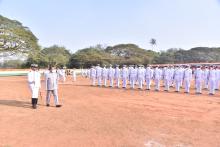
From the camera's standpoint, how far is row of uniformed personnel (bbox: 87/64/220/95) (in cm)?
1808

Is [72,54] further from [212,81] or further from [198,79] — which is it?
[212,81]

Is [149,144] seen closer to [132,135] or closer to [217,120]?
[132,135]

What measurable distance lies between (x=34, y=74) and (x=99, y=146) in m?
5.62

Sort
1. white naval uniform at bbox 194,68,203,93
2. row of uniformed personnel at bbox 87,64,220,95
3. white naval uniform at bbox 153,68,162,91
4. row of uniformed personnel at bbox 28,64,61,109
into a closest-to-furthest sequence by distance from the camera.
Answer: row of uniformed personnel at bbox 28,64,61,109
white naval uniform at bbox 194,68,203,93
row of uniformed personnel at bbox 87,64,220,95
white naval uniform at bbox 153,68,162,91

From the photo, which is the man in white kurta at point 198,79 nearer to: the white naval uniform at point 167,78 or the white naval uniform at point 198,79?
the white naval uniform at point 198,79

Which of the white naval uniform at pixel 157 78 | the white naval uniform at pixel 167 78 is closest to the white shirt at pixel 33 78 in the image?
the white naval uniform at pixel 157 78

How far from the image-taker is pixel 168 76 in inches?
765

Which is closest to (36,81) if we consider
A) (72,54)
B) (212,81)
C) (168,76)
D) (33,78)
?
(33,78)

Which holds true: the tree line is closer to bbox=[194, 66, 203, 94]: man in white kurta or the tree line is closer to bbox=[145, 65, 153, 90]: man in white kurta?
bbox=[145, 65, 153, 90]: man in white kurta

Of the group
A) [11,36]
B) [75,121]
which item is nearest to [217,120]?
[75,121]

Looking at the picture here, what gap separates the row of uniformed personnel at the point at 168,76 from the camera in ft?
59.3

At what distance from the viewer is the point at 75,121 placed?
9242 mm

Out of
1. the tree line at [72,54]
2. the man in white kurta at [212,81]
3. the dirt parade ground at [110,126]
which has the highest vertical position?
the tree line at [72,54]

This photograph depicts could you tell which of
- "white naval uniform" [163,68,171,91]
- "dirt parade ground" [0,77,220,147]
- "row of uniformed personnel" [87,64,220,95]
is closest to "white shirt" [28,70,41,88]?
"dirt parade ground" [0,77,220,147]
